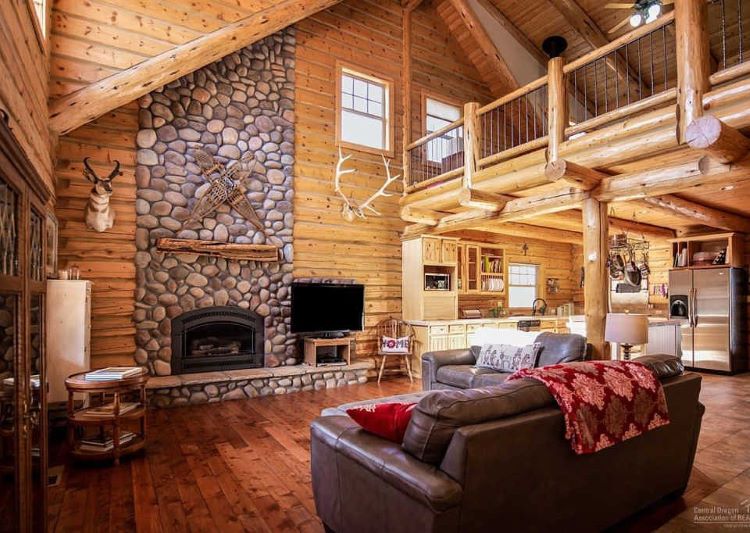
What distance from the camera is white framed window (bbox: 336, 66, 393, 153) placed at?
696cm

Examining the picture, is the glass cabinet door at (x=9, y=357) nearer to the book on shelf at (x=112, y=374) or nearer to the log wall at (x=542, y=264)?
the book on shelf at (x=112, y=374)

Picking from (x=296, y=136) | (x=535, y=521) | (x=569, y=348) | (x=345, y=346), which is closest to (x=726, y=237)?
(x=569, y=348)

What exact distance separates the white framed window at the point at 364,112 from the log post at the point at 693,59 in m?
4.28

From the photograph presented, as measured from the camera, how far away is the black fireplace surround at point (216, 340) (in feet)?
17.8

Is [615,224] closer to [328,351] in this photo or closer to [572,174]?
[572,174]

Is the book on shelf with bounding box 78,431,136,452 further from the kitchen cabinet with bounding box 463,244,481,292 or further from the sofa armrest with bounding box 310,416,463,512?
the kitchen cabinet with bounding box 463,244,481,292

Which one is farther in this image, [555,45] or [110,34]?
[555,45]

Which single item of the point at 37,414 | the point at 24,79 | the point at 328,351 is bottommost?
the point at 328,351

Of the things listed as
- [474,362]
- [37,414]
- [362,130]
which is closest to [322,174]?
[362,130]

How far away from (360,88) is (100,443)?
602 cm

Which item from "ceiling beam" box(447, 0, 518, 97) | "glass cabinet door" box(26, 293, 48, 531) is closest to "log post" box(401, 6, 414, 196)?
"ceiling beam" box(447, 0, 518, 97)

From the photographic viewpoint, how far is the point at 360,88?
284 inches

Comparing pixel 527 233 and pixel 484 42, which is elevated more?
pixel 484 42

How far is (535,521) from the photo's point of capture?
1.95 metres
